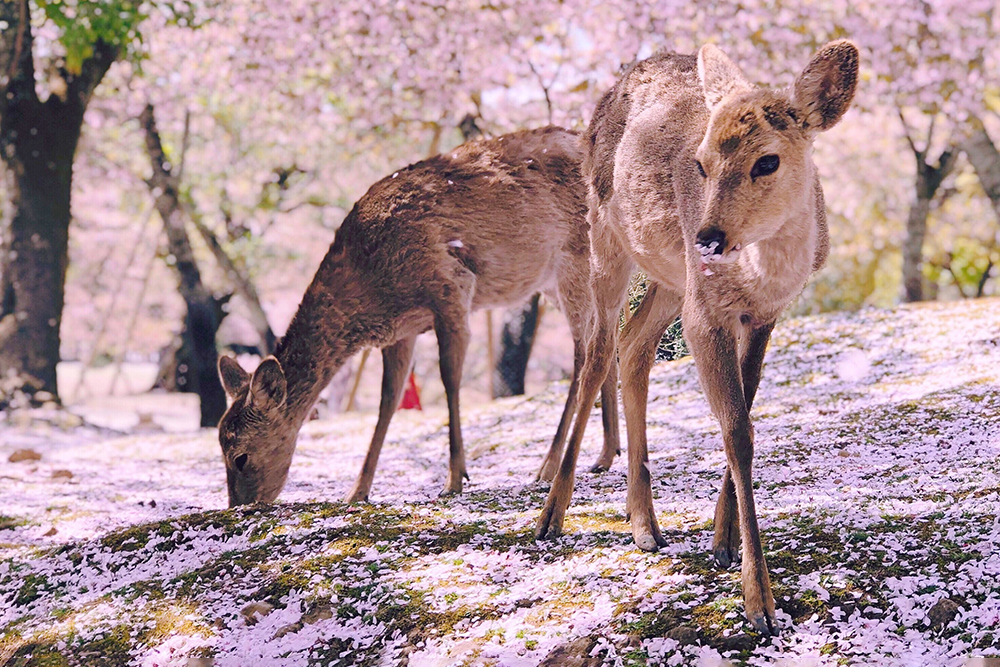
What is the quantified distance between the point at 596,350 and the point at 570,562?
3.55ft

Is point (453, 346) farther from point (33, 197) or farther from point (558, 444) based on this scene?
point (33, 197)

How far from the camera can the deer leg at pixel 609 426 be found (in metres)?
6.07

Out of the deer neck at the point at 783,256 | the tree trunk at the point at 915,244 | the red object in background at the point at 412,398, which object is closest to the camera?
the deer neck at the point at 783,256

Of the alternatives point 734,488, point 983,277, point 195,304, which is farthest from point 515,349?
point 983,277

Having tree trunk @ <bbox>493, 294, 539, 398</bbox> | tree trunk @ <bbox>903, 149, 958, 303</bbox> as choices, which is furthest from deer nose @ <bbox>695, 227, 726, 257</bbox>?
tree trunk @ <bbox>903, 149, 958, 303</bbox>

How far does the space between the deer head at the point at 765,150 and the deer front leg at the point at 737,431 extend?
406 mm

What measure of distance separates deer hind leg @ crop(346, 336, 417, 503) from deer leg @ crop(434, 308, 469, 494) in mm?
442

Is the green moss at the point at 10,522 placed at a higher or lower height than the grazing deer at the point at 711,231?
lower

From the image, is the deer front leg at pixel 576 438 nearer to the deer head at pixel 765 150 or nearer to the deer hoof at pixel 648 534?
the deer hoof at pixel 648 534

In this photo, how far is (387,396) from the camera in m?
6.18

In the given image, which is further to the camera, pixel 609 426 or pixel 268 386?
pixel 609 426

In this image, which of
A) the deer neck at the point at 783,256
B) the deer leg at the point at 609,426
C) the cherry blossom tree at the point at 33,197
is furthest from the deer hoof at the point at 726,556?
the cherry blossom tree at the point at 33,197

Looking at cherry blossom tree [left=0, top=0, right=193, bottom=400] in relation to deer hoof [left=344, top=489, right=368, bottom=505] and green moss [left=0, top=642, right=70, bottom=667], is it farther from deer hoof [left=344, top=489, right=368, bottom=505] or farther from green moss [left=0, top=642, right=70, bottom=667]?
green moss [left=0, top=642, right=70, bottom=667]

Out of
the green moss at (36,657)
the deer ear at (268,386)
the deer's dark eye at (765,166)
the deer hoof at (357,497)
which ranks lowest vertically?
the green moss at (36,657)
